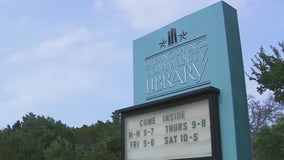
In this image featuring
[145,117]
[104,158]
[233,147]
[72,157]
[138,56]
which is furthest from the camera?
[72,157]

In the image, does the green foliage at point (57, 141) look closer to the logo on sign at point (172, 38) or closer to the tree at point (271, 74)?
the tree at point (271, 74)

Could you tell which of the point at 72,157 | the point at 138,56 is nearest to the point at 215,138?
the point at 138,56

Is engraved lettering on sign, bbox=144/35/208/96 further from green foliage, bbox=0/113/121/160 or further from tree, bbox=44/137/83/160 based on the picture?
tree, bbox=44/137/83/160

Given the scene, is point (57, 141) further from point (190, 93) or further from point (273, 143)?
point (190, 93)

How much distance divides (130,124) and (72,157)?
36924 millimetres

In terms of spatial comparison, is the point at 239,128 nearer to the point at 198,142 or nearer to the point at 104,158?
the point at 198,142

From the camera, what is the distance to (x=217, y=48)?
820cm

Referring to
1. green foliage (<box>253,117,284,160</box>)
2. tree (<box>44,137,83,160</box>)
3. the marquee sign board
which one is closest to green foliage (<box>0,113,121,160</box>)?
tree (<box>44,137,83,160</box>)

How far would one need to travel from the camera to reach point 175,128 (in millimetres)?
8656

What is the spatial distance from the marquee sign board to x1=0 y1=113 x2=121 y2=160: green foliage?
96.2 ft

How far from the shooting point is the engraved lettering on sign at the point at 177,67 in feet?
28.1

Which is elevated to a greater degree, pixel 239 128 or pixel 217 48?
pixel 217 48

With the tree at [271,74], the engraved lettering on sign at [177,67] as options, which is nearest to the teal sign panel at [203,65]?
the engraved lettering on sign at [177,67]

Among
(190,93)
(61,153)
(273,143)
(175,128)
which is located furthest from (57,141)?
(190,93)
